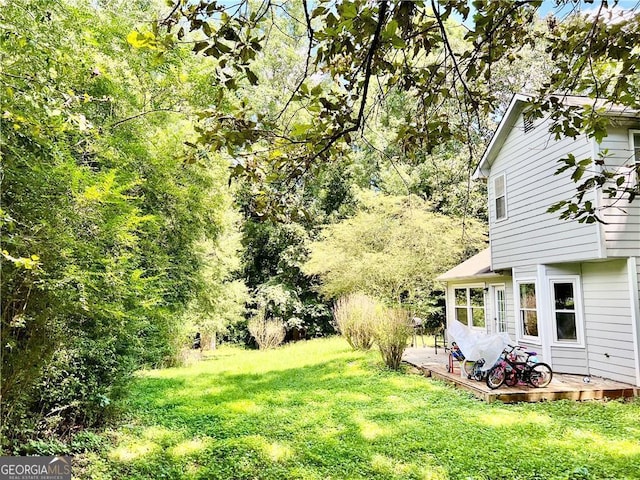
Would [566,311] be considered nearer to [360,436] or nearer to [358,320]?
[360,436]

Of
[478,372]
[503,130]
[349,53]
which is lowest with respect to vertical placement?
[478,372]

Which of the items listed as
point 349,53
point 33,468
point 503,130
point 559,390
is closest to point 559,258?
point 559,390

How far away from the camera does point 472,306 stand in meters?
11.5

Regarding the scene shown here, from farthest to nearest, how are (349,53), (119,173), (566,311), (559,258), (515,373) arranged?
(566,311), (559,258), (515,373), (119,173), (349,53)

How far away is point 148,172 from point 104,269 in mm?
2115

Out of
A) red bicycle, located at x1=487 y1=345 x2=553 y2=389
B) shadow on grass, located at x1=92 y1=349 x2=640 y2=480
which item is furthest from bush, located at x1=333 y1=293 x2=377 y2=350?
red bicycle, located at x1=487 y1=345 x2=553 y2=389

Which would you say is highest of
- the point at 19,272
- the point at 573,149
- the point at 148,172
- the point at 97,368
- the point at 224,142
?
the point at 573,149

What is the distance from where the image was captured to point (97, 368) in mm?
4766

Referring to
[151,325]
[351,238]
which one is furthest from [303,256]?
[151,325]

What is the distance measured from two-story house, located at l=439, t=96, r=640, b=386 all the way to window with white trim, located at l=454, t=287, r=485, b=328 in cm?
47

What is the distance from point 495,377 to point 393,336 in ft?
8.71

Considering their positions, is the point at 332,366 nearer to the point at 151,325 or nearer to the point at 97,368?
the point at 151,325

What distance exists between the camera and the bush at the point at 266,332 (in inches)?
627

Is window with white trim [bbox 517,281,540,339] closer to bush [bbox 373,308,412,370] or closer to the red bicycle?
the red bicycle
